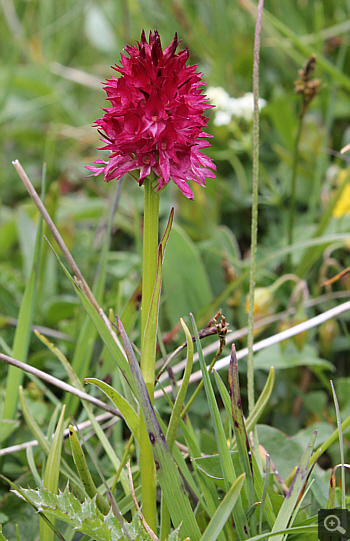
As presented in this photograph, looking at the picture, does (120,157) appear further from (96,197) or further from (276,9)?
Result: (276,9)

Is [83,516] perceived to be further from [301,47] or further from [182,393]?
[301,47]

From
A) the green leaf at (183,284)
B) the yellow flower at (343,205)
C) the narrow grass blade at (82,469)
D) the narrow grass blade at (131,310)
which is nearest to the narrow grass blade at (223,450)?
the narrow grass blade at (82,469)

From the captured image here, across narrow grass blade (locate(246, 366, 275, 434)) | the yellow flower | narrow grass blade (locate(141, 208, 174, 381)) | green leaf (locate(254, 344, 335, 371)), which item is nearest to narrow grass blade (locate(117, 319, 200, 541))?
narrow grass blade (locate(141, 208, 174, 381))

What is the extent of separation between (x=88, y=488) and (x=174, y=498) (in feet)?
0.40

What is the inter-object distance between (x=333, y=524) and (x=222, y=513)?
0.50 ft

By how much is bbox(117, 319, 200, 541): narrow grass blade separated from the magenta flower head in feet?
0.59

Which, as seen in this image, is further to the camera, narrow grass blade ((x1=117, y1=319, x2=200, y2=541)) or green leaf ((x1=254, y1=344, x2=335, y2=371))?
green leaf ((x1=254, y1=344, x2=335, y2=371))

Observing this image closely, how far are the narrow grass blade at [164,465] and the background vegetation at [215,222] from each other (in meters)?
0.23

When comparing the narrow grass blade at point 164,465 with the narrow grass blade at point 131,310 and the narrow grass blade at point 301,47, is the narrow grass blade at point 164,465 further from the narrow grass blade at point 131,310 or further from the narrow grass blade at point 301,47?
the narrow grass blade at point 301,47

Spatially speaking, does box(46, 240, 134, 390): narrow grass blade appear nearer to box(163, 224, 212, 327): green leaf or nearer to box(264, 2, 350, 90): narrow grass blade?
box(163, 224, 212, 327): green leaf

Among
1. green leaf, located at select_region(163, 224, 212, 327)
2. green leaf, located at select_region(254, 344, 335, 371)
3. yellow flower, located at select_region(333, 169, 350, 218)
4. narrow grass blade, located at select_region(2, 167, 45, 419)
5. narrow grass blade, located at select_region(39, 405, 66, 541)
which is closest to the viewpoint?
narrow grass blade, located at select_region(39, 405, 66, 541)

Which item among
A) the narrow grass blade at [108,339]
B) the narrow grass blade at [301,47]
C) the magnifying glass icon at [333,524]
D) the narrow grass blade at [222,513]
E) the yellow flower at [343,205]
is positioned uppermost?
the narrow grass blade at [301,47]

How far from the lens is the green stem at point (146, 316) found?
54 centimetres

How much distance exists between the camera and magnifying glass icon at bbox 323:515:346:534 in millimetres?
557
